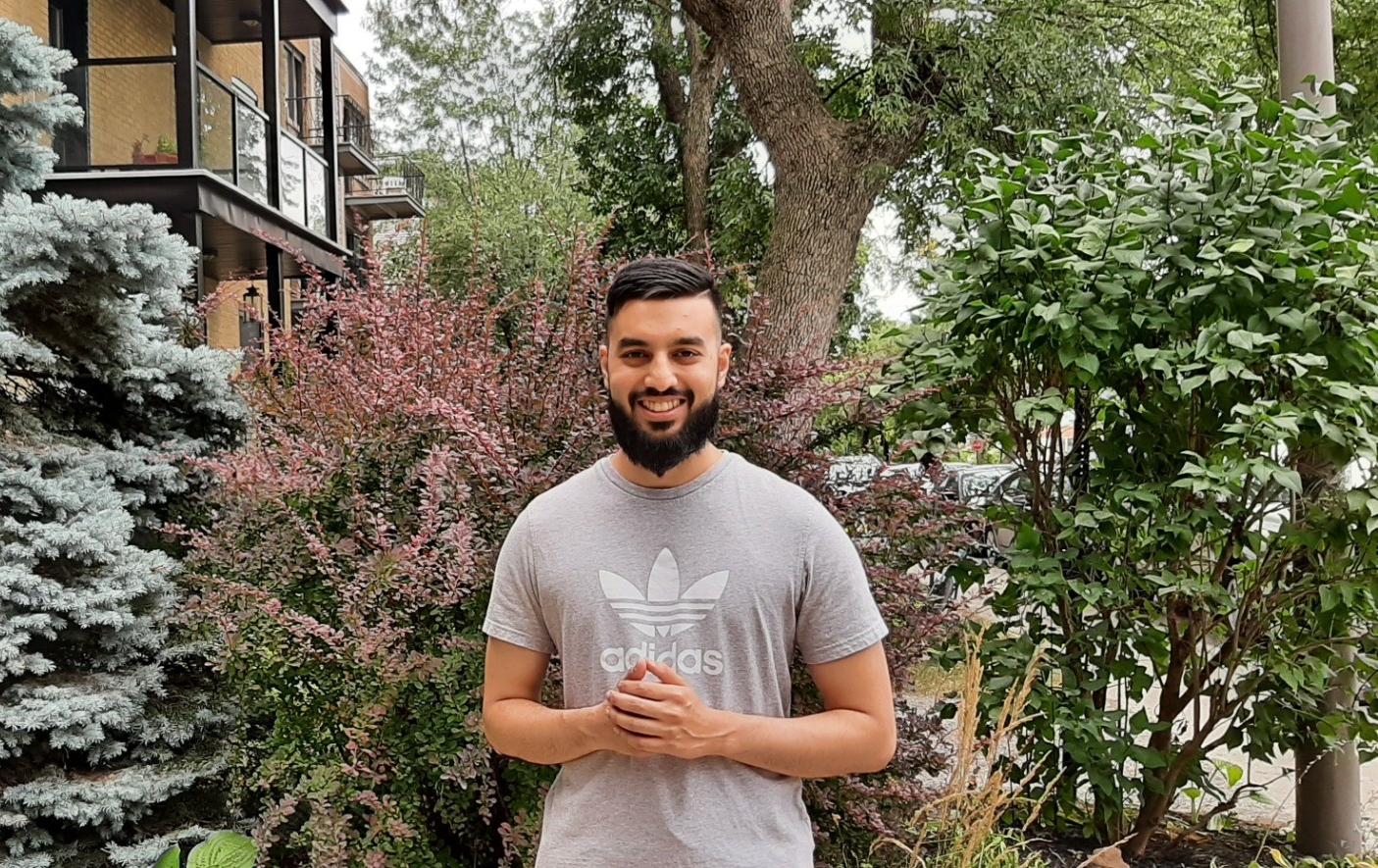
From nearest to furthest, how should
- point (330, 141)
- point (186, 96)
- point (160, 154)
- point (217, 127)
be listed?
point (186, 96)
point (217, 127)
point (160, 154)
point (330, 141)

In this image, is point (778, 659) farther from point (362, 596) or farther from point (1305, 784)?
point (1305, 784)

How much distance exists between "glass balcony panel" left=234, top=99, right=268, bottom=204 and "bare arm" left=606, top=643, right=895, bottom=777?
1204 centimetres

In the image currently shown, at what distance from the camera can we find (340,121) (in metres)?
27.5

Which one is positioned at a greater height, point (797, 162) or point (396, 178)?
point (396, 178)

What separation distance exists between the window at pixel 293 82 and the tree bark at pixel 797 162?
44.6 feet

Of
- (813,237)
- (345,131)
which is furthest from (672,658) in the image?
(345,131)

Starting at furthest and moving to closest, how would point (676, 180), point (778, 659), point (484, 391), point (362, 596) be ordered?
point (676, 180), point (484, 391), point (362, 596), point (778, 659)

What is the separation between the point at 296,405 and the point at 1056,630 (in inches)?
112

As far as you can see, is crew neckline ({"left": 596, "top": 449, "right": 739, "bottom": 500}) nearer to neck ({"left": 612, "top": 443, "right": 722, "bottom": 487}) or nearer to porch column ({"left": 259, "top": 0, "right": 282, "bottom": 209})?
neck ({"left": 612, "top": 443, "right": 722, "bottom": 487})

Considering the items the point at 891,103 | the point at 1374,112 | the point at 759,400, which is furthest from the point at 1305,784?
the point at 891,103

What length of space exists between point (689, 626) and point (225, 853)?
2231 millimetres

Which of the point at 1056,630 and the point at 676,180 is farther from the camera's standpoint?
the point at 676,180

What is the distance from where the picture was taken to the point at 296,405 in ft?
13.8

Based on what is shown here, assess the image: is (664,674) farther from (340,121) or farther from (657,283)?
(340,121)
